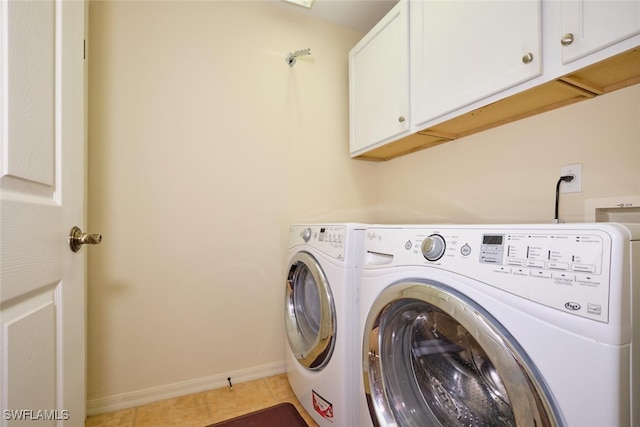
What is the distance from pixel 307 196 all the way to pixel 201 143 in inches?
28.5

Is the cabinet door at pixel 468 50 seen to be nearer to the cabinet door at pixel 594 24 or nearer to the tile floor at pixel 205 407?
the cabinet door at pixel 594 24

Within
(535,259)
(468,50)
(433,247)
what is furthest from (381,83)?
(535,259)

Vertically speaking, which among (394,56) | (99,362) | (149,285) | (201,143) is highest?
(394,56)

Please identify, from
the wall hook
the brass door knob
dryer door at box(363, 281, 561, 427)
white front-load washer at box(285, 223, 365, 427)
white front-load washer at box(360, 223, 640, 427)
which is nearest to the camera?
white front-load washer at box(360, 223, 640, 427)

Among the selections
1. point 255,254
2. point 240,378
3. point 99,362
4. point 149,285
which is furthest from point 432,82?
point 99,362

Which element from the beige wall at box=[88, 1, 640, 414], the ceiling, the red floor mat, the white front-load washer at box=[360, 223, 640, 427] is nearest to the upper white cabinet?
the beige wall at box=[88, 1, 640, 414]

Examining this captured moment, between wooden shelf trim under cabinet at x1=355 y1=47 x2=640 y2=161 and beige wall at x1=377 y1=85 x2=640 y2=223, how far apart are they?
0.11 ft

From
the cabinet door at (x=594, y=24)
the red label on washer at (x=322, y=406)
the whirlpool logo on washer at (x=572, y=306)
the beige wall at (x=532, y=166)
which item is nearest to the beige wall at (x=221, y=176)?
the beige wall at (x=532, y=166)

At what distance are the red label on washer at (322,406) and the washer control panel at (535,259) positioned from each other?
0.78m

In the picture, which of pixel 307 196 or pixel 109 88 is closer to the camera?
pixel 109 88

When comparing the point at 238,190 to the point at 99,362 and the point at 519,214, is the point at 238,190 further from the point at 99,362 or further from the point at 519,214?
A: the point at 519,214

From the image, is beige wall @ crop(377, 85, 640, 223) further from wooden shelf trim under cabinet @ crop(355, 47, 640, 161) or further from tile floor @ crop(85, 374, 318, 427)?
tile floor @ crop(85, 374, 318, 427)

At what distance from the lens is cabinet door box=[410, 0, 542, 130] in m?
0.97

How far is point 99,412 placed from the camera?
55.7 inches
